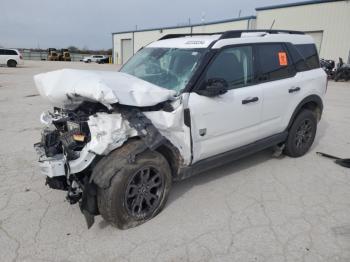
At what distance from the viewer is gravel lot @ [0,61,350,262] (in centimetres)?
285

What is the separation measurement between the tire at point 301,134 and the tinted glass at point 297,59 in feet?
2.29

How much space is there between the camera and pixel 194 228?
10.5 feet

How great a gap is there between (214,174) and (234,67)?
5.04 ft

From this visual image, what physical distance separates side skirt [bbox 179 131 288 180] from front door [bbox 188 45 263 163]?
59 mm

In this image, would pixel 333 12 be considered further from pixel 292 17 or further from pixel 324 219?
pixel 324 219

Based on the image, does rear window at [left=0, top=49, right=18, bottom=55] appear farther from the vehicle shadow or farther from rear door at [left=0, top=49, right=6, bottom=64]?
the vehicle shadow

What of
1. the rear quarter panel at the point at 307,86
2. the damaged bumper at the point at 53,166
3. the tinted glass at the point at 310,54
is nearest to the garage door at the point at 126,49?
the tinted glass at the point at 310,54

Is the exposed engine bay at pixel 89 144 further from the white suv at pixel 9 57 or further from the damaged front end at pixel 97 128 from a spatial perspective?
the white suv at pixel 9 57

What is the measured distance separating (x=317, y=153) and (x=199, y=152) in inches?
112

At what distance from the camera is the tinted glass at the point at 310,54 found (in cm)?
491

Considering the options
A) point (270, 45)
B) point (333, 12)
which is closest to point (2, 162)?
point (270, 45)

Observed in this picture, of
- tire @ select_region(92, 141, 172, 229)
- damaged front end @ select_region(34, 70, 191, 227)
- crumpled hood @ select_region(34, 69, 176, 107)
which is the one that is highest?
crumpled hood @ select_region(34, 69, 176, 107)

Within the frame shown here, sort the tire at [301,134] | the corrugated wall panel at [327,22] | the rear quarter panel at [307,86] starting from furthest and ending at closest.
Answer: the corrugated wall panel at [327,22]
the tire at [301,134]
the rear quarter panel at [307,86]

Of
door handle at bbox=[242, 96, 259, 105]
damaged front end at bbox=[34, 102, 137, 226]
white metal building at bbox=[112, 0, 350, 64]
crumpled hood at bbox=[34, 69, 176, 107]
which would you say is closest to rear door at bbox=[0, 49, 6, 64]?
white metal building at bbox=[112, 0, 350, 64]
